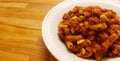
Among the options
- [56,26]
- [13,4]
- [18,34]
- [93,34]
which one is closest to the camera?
[93,34]

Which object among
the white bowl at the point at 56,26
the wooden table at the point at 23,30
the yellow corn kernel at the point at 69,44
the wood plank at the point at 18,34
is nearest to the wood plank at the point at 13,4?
the wooden table at the point at 23,30

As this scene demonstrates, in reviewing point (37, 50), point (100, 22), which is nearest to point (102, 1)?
point (100, 22)

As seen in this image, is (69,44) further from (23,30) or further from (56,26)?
(23,30)

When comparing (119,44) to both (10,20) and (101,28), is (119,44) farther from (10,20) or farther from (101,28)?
(10,20)

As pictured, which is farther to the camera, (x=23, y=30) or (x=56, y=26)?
(x=23, y=30)

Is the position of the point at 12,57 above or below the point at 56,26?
below

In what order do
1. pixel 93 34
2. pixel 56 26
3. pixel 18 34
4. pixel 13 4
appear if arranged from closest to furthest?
pixel 93 34 < pixel 56 26 < pixel 18 34 < pixel 13 4

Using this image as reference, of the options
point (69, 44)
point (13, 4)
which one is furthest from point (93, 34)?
point (13, 4)
